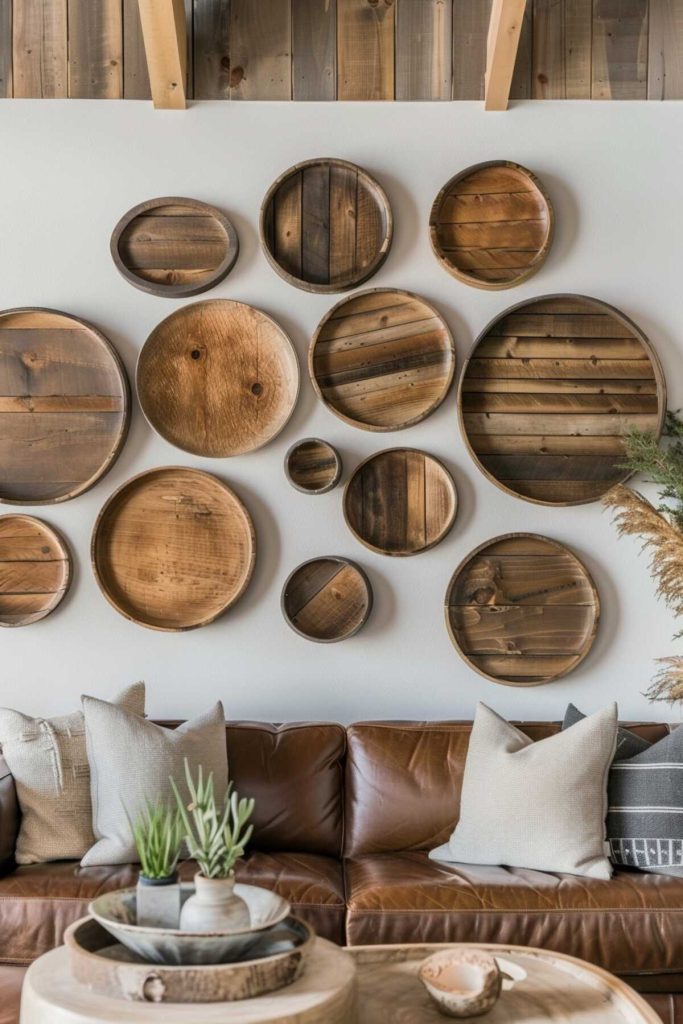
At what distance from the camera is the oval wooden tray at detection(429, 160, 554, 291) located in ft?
10.8

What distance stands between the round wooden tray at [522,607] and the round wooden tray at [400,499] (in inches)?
6.8

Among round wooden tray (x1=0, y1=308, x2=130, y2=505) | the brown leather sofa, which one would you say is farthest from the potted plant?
round wooden tray (x1=0, y1=308, x2=130, y2=505)

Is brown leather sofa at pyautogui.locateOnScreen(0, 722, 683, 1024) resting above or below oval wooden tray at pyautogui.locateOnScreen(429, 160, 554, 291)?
below

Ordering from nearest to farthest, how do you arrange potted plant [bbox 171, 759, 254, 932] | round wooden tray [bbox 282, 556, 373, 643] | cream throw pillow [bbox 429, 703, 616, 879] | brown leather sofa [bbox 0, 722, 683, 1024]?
potted plant [bbox 171, 759, 254, 932] < brown leather sofa [bbox 0, 722, 683, 1024] < cream throw pillow [bbox 429, 703, 616, 879] < round wooden tray [bbox 282, 556, 373, 643]

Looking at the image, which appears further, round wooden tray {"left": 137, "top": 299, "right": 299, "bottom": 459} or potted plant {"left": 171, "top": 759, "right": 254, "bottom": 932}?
round wooden tray {"left": 137, "top": 299, "right": 299, "bottom": 459}

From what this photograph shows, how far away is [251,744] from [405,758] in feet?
1.44

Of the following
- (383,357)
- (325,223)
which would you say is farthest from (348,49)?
(383,357)

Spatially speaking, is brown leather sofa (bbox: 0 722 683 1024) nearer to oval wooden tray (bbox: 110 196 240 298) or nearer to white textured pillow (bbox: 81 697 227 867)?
white textured pillow (bbox: 81 697 227 867)

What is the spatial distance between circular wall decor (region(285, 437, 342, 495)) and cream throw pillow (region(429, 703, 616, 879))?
39.2 inches

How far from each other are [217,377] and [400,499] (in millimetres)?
701

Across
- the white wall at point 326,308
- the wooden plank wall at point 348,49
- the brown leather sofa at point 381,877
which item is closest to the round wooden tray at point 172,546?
the white wall at point 326,308

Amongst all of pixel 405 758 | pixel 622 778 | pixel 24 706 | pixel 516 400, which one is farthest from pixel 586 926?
pixel 24 706

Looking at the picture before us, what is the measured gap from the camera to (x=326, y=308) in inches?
129

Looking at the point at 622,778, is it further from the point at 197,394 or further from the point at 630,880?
the point at 197,394
